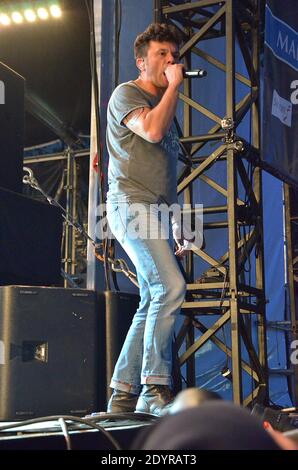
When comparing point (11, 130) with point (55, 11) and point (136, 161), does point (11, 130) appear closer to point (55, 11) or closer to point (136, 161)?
point (136, 161)

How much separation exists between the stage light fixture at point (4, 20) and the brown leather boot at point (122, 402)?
426cm

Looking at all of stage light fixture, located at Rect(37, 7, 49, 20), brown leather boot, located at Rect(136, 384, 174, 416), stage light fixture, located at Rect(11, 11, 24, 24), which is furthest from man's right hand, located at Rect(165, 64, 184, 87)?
stage light fixture, located at Rect(11, 11, 24, 24)

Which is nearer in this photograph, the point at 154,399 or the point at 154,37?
the point at 154,399

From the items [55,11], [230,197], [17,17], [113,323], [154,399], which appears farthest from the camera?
[17,17]

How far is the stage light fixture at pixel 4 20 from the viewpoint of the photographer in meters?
5.62

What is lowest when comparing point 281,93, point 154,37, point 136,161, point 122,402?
point 122,402

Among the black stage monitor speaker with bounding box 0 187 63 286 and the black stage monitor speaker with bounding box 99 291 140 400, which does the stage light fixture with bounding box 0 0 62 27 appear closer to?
the black stage monitor speaker with bounding box 0 187 63 286

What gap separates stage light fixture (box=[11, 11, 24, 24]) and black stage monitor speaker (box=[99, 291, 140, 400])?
12.0 feet

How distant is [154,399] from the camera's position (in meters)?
2.27

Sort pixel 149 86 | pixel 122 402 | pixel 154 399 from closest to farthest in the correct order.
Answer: pixel 154 399 < pixel 122 402 < pixel 149 86

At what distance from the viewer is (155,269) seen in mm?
2332

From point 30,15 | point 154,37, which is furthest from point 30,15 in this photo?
point 154,37

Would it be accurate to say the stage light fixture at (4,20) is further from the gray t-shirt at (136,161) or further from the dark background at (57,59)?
the gray t-shirt at (136,161)

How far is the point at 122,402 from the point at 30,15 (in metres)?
4.23
